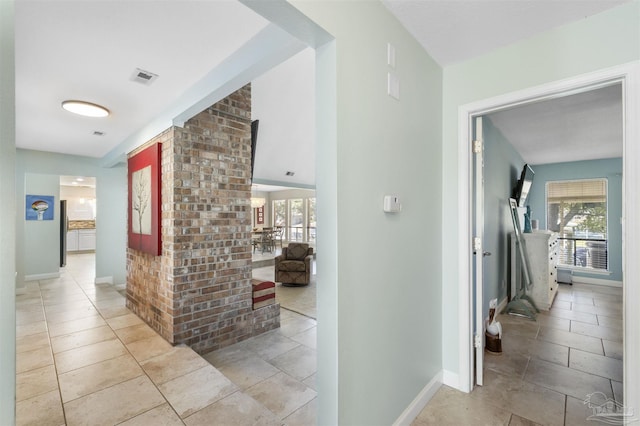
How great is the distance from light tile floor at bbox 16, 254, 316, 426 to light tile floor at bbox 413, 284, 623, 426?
105cm

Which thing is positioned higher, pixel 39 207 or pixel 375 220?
pixel 39 207

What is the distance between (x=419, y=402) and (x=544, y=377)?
122 cm

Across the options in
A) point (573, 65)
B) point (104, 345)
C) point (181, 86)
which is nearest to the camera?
point (573, 65)

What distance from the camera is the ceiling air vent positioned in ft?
7.44

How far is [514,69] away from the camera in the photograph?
193 centimetres

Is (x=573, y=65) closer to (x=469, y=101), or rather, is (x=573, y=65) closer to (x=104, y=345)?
(x=469, y=101)

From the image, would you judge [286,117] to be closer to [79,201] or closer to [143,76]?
[143,76]

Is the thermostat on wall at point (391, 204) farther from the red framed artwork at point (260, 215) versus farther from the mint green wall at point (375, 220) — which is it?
the red framed artwork at point (260, 215)

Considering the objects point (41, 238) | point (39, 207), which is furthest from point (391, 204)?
point (39, 207)

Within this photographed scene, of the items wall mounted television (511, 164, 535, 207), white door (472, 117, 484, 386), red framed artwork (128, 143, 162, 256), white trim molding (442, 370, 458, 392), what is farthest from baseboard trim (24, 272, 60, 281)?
wall mounted television (511, 164, 535, 207)

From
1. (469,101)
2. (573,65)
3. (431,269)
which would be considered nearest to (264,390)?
(431,269)

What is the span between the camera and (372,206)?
151 cm

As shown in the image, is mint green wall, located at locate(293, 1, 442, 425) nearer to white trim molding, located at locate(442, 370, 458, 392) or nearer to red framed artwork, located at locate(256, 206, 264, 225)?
white trim molding, located at locate(442, 370, 458, 392)

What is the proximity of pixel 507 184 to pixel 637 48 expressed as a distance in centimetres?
300
